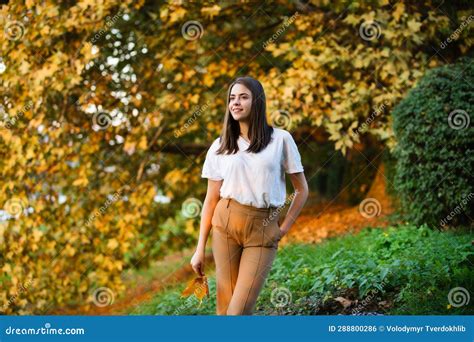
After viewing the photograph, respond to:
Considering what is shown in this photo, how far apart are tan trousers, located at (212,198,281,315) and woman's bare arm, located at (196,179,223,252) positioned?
0.13 meters

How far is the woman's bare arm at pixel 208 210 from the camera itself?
171 inches

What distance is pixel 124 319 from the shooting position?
492 centimetres

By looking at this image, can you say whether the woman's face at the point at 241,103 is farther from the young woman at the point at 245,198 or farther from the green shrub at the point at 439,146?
the green shrub at the point at 439,146

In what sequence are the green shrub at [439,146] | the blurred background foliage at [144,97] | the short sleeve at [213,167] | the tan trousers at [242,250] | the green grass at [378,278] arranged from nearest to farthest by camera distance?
1. the tan trousers at [242,250]
2. the short sleeve at [213,167]
3. the green grass at [378,278]
4. the green shrub at [439,146]
5. the blurred background foliage at [144,97]

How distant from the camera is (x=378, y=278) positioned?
5859 millimetres

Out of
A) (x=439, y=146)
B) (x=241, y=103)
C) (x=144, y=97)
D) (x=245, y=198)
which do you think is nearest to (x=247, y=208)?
(x=245, y=198)

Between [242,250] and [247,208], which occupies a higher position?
[247,208]

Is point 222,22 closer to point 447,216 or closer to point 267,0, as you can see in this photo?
point 267,0

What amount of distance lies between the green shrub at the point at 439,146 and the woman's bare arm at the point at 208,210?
12.4ft

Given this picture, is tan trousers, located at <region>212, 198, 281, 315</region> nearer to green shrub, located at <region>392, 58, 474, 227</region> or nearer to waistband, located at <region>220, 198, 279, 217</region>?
waistband, located at <region>220, 198, 279, 217</region>

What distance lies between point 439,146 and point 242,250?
3.99 m

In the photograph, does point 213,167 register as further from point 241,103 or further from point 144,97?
point 144,97

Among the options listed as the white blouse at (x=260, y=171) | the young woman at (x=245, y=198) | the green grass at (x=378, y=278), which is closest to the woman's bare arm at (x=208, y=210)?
the young woman at (x=245, y=198)

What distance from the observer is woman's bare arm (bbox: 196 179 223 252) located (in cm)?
433
